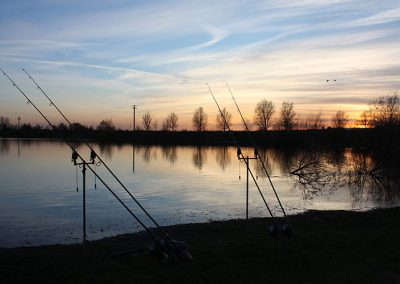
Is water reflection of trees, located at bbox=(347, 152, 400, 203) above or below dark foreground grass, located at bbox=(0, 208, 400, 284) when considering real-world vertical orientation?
below

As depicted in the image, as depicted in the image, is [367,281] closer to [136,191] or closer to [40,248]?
[40,248]

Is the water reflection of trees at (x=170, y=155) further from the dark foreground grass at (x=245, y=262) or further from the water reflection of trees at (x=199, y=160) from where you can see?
the dark foreground grass at (x=245, y=262)

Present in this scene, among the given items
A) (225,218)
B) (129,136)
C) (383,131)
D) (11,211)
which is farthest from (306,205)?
(129,136)

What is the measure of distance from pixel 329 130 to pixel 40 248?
3757 inches

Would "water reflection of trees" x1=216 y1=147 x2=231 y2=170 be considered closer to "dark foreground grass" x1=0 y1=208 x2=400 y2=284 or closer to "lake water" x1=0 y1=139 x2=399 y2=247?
"lake water" x1=0 y1=139 x2=399 y2=247

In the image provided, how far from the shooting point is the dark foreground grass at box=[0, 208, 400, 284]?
26.6ft

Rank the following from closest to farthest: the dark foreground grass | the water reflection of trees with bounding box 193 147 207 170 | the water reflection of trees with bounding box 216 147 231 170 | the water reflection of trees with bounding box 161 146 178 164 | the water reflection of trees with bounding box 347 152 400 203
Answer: the dark foreground grass
the water reflection of trees with bounding box 347 152 400 203
the water reflection of trees with bounding box 193 147 207 170
the water reflection of trees with bounding box 216 147 231 170
the water reflection of trees with bounding box 161 146 178 164

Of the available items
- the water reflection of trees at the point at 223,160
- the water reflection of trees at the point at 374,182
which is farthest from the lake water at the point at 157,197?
the water reflection of trees at the point at 223,160

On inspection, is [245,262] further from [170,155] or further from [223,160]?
[170,155]

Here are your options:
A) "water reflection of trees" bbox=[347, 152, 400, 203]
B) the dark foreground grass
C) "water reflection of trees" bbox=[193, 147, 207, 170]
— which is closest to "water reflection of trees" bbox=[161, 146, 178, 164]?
"water reflection of trees" bbox=[193, 147, 207, 170]

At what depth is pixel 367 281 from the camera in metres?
7.98

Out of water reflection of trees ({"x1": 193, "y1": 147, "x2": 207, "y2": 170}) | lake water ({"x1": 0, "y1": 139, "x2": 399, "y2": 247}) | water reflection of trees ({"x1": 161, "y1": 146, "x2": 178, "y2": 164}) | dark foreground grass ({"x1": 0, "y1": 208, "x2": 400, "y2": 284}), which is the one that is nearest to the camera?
dark foreground grass ({"x1": 0, "y1": 208, "x2": 400, "y2": 284})

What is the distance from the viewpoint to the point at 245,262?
29.5ft

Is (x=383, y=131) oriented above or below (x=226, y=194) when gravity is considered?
above
